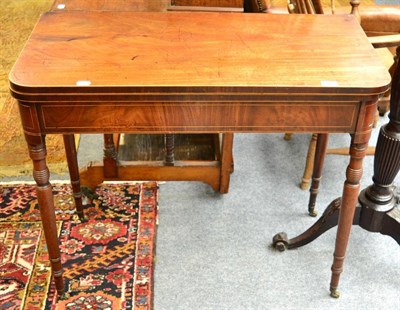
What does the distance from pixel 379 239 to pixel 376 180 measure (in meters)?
0.38

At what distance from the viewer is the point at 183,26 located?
1.69 meters

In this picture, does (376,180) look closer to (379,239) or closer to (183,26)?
(379,239)

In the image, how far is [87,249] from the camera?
2.08 m

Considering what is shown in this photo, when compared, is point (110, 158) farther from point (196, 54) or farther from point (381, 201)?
point (381, 201)

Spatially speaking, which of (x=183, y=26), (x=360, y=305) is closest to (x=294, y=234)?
(x=360, y=305)

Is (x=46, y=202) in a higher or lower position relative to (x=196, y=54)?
lower

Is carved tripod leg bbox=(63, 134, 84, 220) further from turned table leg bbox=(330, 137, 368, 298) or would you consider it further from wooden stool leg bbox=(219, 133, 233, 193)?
turned table leg bbox=(330, 137, 368, 298)

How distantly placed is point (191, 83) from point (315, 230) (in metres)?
0.88

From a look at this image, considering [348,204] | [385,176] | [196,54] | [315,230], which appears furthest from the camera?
[315,230]

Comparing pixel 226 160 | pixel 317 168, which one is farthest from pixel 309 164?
pixel 226 160

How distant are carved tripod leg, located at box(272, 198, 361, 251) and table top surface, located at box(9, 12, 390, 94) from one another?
600 mm

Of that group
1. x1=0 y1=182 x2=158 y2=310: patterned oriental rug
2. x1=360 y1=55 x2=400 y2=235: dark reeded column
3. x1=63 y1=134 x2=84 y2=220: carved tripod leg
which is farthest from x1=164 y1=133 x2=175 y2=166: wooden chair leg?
x1=360 y1=55 x2=400 y2=235: dark reeded column

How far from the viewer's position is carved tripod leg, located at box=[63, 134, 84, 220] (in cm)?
200

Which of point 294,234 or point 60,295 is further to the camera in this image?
point 294,234
